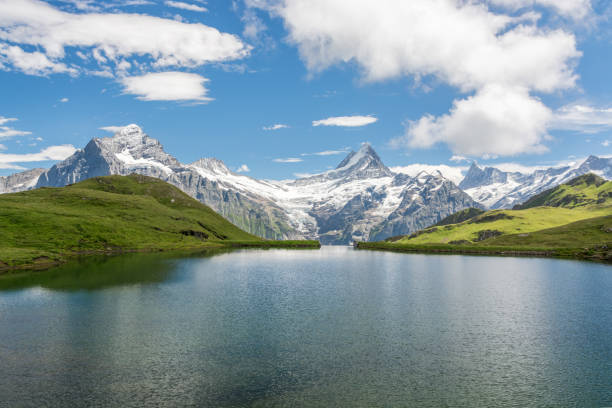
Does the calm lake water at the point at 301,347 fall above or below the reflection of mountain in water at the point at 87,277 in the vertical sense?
below

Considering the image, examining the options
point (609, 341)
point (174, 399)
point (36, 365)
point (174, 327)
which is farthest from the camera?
point (174, 327)

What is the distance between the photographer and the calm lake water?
3909cm

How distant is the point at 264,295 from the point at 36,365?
54251 mm

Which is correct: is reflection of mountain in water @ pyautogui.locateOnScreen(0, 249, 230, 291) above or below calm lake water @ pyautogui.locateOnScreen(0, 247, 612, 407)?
above

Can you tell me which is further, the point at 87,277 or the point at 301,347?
the point at 87,277

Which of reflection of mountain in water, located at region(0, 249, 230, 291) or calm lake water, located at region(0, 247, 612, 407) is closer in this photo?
calm lake water, located at region(0, 247, 612, 407)

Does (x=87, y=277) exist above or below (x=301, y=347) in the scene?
above

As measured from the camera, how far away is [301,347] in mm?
53719

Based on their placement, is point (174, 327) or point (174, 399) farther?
point (174, 327)

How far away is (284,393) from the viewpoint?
39.1m

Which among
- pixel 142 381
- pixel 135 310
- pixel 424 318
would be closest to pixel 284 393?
pixel 142 381

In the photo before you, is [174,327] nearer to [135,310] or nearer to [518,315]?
[135,310]

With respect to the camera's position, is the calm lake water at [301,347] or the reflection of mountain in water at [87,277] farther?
the reflection of mountain in water at [87,277]

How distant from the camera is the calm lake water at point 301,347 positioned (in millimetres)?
39094
